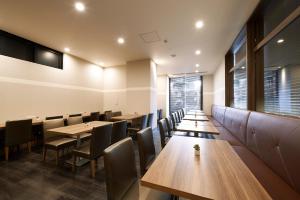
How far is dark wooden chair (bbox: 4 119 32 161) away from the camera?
281 cm

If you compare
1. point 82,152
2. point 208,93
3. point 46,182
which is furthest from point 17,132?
point 208,93

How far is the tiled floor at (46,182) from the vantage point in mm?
1810

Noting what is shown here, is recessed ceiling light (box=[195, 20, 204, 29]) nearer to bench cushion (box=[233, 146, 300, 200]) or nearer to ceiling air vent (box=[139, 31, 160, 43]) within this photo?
ceiling air vent (box=[139, 31, 160, 43])

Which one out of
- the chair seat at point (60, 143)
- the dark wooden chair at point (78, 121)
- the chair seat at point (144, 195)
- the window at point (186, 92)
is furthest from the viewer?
the window at point (186, 92)

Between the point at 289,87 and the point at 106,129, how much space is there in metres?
2.80

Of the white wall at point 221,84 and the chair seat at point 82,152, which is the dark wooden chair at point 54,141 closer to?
the chair seat at point 82,152

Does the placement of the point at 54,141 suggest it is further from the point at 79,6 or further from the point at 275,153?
the point at 275,153

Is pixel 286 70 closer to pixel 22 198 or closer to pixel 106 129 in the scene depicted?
pixel 106 129

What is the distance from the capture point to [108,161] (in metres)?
0.96

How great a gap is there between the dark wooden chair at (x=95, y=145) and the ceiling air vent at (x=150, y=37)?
2476 mm

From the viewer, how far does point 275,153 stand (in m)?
1.37

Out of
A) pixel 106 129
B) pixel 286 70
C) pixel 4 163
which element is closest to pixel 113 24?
pixel 106 129

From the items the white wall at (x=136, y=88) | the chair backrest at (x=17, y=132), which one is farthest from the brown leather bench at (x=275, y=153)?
the chair backrest at (x=17, y=132)

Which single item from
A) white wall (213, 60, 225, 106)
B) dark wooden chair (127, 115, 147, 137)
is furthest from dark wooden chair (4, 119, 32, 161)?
white wall (213, 60, 225, 106)
